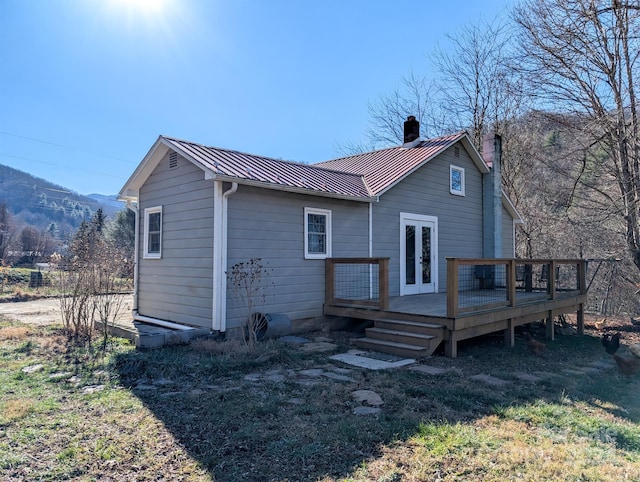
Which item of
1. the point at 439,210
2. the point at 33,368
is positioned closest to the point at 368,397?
the point at 33,368

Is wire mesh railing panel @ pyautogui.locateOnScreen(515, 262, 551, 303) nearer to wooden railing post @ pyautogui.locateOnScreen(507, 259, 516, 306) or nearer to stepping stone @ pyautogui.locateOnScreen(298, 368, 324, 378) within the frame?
wooden railing post @ pyautogui.locateOnScreen(507, 259, 516, 306)

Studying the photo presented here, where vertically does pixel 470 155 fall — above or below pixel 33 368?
above

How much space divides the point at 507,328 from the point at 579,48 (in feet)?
22.4

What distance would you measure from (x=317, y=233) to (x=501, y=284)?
538 centimetres

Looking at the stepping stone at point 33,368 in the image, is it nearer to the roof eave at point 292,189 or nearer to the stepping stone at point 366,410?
the roof eave at point 292,189

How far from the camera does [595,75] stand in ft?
33.0

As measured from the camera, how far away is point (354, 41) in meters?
13.6

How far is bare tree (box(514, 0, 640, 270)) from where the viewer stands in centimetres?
942

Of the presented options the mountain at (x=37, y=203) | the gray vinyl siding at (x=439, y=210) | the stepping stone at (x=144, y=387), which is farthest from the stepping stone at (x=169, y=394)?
the mountain at (x=37, y=203)

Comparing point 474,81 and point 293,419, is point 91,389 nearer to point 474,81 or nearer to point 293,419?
point 293,419

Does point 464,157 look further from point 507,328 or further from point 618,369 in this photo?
point 618,369

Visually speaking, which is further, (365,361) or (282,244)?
(282,244)

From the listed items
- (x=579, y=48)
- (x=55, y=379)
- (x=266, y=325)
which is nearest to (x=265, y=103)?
(x=579, y=48)

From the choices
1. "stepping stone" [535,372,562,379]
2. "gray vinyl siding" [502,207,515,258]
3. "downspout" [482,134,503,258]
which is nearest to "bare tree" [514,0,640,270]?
"downspout" [482,134,503,258]
